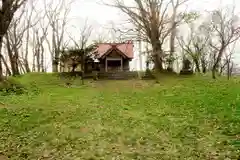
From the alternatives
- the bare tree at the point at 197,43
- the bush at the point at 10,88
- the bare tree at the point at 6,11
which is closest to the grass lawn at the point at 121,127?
the bush at the point at 10,88

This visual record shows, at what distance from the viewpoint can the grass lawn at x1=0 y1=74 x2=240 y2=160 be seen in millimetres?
9875

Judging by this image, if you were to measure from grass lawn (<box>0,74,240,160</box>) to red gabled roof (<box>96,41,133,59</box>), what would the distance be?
57.4ft

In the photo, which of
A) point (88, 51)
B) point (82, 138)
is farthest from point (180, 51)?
point (82, 138)

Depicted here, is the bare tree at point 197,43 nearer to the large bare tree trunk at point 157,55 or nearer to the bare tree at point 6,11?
the large bare tree trunk at point 157,55

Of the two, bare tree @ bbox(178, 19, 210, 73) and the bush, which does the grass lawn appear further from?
bare tree @ bbox(178, 19, 210, 73)

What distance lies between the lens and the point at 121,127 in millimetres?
12359

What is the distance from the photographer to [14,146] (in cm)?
1059

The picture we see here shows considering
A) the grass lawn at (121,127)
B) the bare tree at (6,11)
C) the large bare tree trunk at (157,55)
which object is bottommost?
the grass lawn at (121,127)

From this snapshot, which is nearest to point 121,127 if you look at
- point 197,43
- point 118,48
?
point 118,48

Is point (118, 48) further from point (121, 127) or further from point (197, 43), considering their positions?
point (121, 127)

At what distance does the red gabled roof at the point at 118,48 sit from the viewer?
120 feet

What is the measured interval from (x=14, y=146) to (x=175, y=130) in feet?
15.2

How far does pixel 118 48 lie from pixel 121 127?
2553 cm

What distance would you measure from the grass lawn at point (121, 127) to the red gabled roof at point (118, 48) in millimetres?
17488
